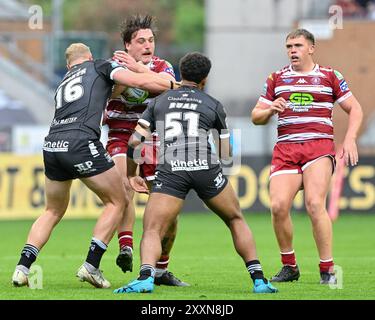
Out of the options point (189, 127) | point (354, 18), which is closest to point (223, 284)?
point (189, 127)

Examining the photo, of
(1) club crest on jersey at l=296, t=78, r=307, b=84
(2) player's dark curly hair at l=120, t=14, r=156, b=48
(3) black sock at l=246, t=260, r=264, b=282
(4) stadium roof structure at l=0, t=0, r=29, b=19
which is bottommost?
(3) black sock at l=246, t=260, r=264, b=282

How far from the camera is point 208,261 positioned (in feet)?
48.7

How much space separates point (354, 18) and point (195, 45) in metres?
25.7

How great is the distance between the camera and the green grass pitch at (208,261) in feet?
34.7

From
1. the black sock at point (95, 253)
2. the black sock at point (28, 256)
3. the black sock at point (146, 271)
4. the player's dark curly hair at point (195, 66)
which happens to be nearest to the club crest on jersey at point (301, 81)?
the player's dark curly hair at point (195, 66)

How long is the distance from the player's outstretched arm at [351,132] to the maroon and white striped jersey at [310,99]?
0.11 meters

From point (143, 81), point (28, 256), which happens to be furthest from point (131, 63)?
point (28, 256)

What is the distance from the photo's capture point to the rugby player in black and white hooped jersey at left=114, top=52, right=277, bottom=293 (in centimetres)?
1052

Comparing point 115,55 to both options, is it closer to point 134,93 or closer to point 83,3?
point 134,93

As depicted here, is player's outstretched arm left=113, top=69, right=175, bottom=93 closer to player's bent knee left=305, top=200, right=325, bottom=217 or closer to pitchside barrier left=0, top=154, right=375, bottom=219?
player's bent knee left=305, top=200, right=325, bottom=217

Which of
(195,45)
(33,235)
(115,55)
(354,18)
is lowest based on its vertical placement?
(33,235)

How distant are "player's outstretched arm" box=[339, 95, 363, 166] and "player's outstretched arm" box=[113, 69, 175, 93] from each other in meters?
1.89

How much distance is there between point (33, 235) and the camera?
445 inches

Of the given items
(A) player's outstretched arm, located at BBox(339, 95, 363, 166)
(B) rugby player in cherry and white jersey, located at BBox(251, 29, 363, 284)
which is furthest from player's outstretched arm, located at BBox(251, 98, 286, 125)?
(A) player's outstretched arm, located at BBox(339, 95, 363, 166)
